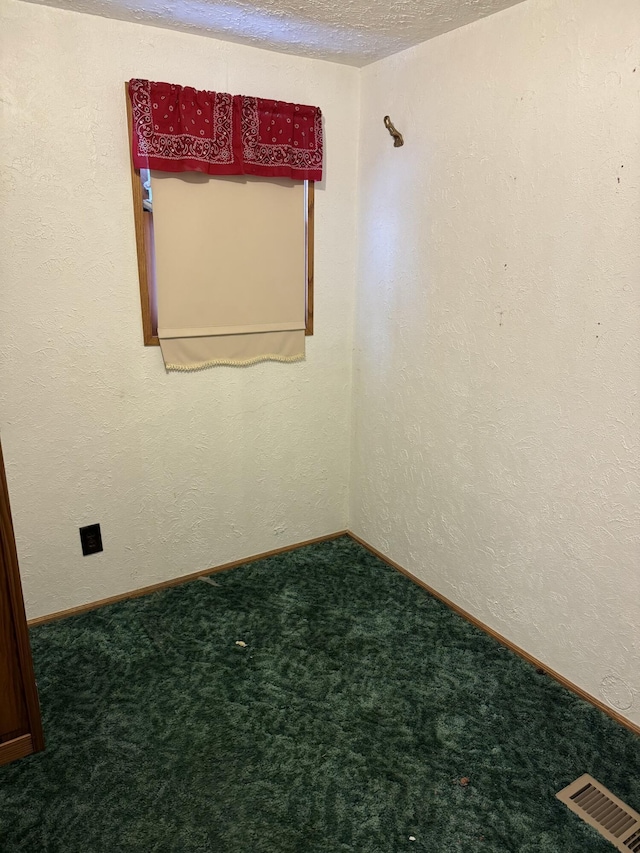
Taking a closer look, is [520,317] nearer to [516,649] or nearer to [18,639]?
[516,649]

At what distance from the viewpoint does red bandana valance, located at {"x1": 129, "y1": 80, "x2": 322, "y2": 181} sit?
7.35 ft

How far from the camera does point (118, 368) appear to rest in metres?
2.44

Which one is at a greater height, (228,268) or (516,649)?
(228,268)

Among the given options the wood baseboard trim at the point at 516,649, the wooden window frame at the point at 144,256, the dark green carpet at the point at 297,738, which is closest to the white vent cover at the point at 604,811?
the dark green carpet at the point at 297,738

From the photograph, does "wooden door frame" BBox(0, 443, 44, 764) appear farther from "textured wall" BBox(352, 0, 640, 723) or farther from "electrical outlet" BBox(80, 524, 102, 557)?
"textured wall" BBox(352, 0, 640, 723)

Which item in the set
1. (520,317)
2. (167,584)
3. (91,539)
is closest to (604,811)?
(520,317)

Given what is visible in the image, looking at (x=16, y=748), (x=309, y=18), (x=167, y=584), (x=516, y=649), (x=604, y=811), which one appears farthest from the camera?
(x=167, y=584)

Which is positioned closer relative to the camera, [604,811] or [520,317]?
[604,811]

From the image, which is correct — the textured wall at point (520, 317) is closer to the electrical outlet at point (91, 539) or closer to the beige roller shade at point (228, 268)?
the beige roller shade at point (228, 268)

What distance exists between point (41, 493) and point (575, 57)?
2.41m

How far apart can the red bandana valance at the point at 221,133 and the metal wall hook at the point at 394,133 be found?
0.30 meters

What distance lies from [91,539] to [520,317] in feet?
6.29

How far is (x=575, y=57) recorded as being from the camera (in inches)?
72.1

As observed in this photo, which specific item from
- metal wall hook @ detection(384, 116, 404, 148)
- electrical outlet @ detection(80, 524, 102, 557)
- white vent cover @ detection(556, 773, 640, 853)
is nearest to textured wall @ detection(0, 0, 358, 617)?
electrical outlet @ detection(80, 524, 102, 557)
